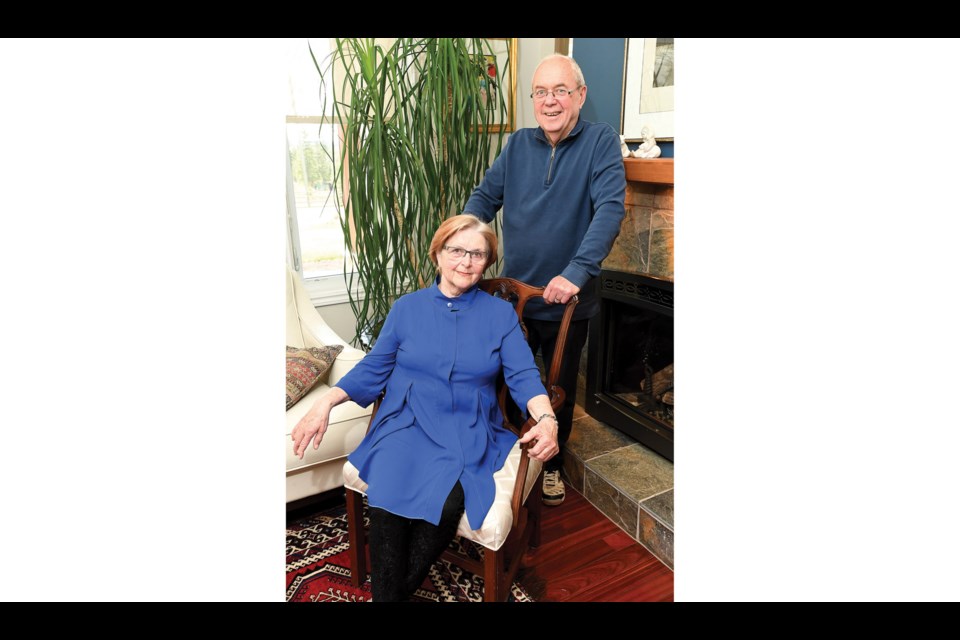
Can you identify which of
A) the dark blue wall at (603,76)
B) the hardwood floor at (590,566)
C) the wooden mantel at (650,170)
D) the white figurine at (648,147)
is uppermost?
the dark blue wall at (603,76)

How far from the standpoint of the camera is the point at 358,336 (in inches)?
103

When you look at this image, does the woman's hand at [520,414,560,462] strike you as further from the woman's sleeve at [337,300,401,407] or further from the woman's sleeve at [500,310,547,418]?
the woman's sleeve at [337,300,401,407]

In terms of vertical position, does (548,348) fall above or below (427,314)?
below

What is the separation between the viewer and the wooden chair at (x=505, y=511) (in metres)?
1.51

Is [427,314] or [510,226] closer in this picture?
[427,314]

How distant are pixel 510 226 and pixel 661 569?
1272 millimetres

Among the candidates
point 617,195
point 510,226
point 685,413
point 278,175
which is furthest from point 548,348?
A: point 278,175

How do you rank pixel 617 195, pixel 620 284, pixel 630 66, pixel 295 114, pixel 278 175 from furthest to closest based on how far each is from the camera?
pixel 295 114, pixel 620 284, pixel 630 66, pixel 617 195, pixel 278 175

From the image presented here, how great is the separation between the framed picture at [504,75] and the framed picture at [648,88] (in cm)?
58

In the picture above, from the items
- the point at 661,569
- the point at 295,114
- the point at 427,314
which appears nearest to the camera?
the point at 427,314

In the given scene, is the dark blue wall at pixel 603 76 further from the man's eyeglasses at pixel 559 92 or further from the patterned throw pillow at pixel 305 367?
the patterned throw pillow at pixel 305 367

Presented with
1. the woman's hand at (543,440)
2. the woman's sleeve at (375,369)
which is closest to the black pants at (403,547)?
the woman's hand at (543,440)

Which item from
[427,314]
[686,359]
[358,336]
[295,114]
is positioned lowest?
[358,336]

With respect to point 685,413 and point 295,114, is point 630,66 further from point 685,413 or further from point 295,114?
point 685,413
